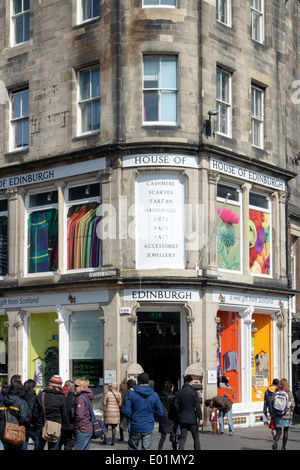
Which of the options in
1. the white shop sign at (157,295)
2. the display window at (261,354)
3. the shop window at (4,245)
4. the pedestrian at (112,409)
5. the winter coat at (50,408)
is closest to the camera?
the winter coat at (50,408)

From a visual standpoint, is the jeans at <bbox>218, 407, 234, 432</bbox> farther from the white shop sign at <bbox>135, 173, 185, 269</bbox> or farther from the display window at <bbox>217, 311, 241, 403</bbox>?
the white shop sign at <bbox>135, 173, 185, 269</bbox>

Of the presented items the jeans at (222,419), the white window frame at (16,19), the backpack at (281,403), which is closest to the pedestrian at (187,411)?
the backpack at (281,403)

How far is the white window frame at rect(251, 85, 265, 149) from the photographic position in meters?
32.6

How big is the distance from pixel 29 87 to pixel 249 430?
1446 centimetres

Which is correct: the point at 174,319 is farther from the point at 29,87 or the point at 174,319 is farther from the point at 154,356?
the point at 29,87

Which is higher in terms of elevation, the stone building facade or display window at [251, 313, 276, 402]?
the stone building facade

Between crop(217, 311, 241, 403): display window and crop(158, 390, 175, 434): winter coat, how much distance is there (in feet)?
29.5

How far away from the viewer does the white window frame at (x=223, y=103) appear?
101 ft

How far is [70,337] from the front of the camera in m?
30.6

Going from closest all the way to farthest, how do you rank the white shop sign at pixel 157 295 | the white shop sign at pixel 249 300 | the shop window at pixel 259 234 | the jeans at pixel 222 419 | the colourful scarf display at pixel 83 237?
1. the jeans at pixel 222 419
2. the white shop sign at pixel 157 295
3. the white shop sign at pixel 249 300
4. the colourful scarf display at pixel 83 237
5. the shop window at pixel 259 234

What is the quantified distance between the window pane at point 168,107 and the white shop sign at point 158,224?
1966mm

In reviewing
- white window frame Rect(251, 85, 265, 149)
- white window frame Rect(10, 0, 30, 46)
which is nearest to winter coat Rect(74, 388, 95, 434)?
white window frame Rect(251, 85, 265, 149)

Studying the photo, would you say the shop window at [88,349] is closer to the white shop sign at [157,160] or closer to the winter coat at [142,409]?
the white shop sign at [157,160]

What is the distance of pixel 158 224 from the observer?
2878 centimetres
